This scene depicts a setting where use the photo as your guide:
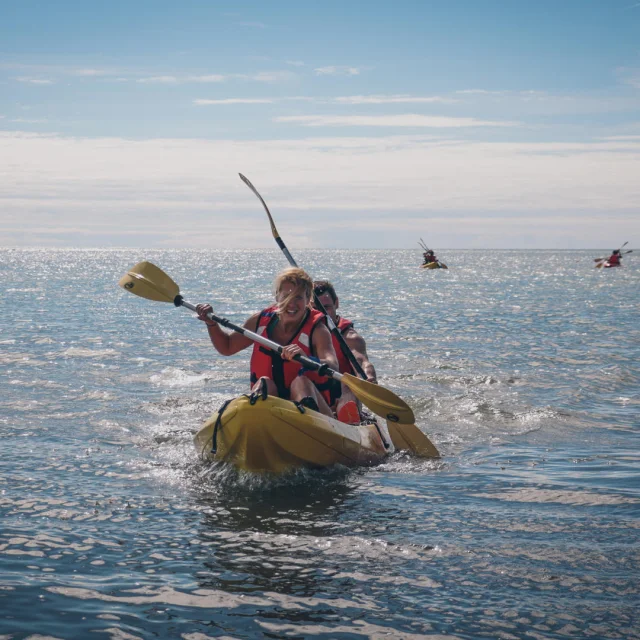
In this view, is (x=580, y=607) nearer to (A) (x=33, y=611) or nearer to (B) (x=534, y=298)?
(A) (x=33, y=611)

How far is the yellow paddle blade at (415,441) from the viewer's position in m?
8.53

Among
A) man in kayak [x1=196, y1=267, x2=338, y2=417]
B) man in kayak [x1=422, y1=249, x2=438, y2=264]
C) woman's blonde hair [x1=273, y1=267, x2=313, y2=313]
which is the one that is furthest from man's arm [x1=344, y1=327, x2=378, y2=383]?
man in kayak [x1=422, y1=249, x2=438, y2=264]

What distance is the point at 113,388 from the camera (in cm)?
1262

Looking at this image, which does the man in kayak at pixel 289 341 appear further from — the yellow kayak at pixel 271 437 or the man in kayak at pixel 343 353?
the man in kayak at pixel 343 353

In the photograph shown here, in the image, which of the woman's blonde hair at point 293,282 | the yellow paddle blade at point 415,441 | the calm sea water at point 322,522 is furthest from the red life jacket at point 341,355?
the woman's blonde hair at point 293,282

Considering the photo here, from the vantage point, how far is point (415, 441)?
855 cm

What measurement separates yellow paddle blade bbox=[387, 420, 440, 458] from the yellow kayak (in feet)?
4.01

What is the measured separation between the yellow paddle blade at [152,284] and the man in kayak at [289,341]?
1246 mm

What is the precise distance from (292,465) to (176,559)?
1994 mm

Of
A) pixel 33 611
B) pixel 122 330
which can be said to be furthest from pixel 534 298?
pixel 33 611

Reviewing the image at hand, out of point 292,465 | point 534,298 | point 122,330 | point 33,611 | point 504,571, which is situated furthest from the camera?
point 534,298

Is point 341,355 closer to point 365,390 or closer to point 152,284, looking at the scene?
point 365,390

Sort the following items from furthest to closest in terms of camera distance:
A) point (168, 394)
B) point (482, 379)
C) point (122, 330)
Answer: point (122, 330), point (482, 379), point (168, 394)

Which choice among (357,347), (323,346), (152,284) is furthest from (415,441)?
(152,284)
